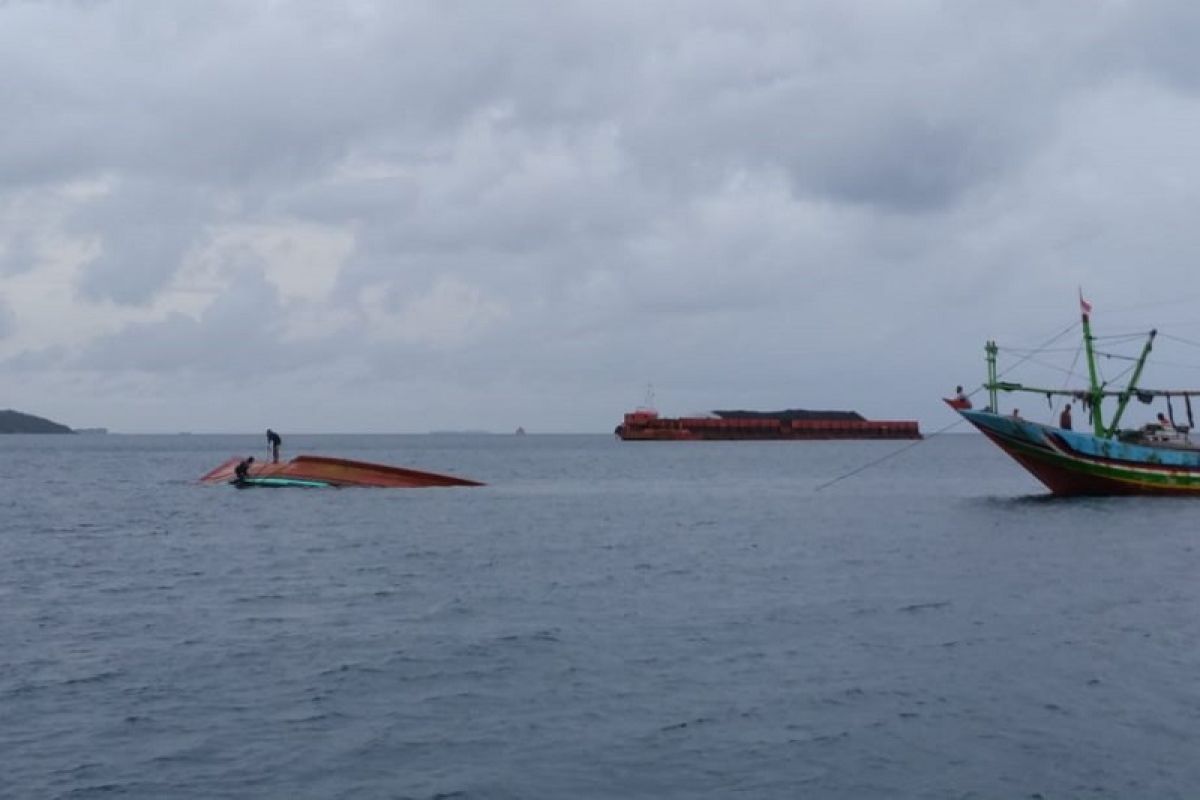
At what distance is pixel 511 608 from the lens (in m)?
32.4

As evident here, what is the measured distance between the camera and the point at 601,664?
24.9 m

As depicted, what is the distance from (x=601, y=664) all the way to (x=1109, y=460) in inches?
1960

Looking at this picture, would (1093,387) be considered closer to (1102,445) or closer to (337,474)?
(1102,445)

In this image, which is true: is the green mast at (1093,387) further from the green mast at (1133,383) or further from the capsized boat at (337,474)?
the capsized boat at (337,474)

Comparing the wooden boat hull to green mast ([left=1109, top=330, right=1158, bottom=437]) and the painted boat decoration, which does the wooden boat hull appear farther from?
the painted boat decoration

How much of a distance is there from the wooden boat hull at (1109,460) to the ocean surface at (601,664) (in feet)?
44.8

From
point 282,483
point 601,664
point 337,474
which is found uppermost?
point 337,474

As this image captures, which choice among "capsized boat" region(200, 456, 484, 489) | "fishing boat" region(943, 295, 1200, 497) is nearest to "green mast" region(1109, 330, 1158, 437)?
"fishing boat" region(943, 295, 1200, 497)

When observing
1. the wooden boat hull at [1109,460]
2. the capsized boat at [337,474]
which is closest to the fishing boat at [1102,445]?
the wooden boat hull at [1109,460]

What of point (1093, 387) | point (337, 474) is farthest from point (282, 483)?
point (1093, 387)

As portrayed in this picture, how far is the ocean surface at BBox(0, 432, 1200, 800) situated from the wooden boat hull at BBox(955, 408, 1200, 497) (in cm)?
1365

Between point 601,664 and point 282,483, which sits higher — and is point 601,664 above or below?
below

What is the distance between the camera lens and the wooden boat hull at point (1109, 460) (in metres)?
67.2

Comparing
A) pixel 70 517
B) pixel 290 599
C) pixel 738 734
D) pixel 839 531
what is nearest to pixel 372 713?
pixel 738 734
